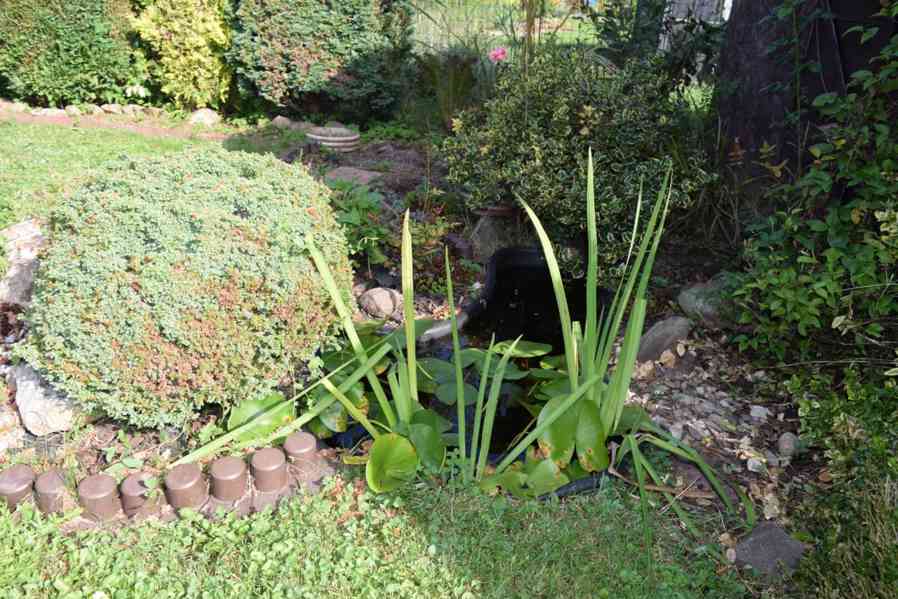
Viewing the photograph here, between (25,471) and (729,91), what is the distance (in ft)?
11.9

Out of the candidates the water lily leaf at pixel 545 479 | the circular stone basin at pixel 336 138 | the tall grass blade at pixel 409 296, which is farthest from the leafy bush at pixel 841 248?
the circular stone basin at pixel 336 138

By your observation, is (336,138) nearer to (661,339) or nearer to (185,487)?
(661,339)

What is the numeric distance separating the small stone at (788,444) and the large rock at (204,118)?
5.99 meters

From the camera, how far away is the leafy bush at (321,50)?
6281mm

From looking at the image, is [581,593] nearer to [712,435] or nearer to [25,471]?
[712,435]

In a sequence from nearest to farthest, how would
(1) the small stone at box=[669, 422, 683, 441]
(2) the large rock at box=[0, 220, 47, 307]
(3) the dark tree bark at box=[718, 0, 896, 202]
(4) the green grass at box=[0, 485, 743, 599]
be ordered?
(4) the green grass at box=[0, 485, 743, 599] < (1) the small stone at box=[669, 422, 683, 441] < (3) the dark tree bark at box=[718, 0, 896, 202] < (2) the large rock at box=[0, 220, 47, 307]

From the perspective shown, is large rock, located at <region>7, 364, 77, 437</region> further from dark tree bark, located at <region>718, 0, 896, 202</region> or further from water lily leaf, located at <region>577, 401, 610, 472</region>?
dark tree bark, located at <region>718, 0, 896, 202</region>

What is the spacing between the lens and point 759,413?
2838 mm

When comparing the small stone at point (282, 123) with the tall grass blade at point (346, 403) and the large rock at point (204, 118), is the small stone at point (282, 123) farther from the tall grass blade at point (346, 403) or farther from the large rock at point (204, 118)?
the tall grass blade at point (346, 403)

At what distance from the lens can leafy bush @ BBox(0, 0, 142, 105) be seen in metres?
6.71

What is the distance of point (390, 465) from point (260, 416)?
1.76 ft

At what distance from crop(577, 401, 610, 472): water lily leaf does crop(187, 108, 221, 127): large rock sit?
5664 millimetres

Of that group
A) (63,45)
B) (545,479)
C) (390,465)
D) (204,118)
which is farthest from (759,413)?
(63,45)

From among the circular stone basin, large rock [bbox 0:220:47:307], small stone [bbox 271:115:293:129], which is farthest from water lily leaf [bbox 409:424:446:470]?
small stone [bbox 271:115:293:129]
